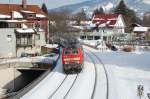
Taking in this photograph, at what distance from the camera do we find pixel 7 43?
5694 centimetres

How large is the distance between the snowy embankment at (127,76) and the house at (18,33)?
53.5 ft

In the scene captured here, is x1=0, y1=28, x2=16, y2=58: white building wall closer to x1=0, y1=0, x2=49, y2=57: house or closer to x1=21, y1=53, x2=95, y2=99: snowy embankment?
x1=0, y1=0, x2=49, y2=57: house

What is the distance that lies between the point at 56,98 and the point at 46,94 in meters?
1.58

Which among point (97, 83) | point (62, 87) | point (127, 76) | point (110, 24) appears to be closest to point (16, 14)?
point (127, 76)

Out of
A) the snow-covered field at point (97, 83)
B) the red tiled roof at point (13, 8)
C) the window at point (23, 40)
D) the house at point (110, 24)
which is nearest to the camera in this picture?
the snow-covered field at point (97, 83)

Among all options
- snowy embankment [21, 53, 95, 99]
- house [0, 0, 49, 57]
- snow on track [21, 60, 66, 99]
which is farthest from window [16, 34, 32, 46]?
snowy embankment [21, 53, 95, 99]

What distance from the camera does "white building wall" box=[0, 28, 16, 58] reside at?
56.7 m

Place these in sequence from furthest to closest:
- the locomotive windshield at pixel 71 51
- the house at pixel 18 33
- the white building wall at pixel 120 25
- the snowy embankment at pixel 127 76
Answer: the white building wall at pixel 120 25
the house at pixel 18 33
the locomotive windshield at pixel 71 51
the snowy embankment at pixel 127 76

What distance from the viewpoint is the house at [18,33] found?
187 feet

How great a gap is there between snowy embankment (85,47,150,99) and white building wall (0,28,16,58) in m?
16.4

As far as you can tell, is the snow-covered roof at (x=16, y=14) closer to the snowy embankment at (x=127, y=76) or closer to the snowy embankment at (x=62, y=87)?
the snowy embankment at (x=127, y=76)

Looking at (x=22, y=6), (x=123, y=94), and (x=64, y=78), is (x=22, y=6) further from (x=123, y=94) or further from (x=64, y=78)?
(x=123, y=94)

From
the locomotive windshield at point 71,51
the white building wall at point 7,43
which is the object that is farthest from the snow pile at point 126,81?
the white building wall at point 7,43

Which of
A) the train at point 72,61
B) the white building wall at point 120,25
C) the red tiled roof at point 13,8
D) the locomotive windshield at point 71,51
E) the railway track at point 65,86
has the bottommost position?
the railway track at point 65,86
